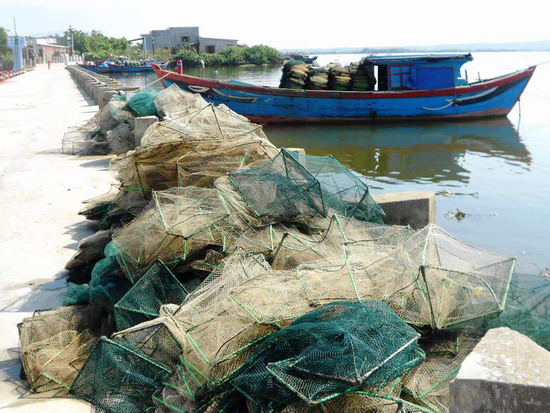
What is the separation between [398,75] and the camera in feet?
79.7

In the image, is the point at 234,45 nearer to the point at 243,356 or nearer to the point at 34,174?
the point at 34,174

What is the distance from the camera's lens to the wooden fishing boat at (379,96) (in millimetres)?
23469

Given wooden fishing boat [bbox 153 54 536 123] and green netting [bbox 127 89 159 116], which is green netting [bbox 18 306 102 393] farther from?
wooden fishing boat [bbox 153 54 536 123]

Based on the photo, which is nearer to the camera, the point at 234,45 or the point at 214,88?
the point at 214,88

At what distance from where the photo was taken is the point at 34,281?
5.95 meters

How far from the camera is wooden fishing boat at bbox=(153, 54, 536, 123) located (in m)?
23.5

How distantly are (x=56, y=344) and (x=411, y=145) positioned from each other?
18.0 m

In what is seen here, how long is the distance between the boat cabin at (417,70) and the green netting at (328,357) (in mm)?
21829

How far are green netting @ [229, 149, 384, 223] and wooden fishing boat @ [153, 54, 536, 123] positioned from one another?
1757 centimetres

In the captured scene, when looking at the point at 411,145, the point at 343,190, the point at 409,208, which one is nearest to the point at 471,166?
the point at 411,145

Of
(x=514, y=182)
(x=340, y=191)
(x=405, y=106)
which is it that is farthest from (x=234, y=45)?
(x=340, y=191)

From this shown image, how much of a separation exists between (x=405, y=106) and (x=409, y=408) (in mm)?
22375

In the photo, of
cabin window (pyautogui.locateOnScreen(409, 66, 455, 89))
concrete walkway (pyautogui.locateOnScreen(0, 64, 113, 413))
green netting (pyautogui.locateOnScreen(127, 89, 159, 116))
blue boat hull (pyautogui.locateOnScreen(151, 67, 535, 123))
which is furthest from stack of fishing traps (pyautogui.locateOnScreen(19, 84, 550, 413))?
cabin window (pyautogui.locateOnScreen(409, 66, 455, 89))

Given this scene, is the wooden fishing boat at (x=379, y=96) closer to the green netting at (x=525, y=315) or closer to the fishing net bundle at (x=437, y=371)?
the green netting at (x=525, y=315)
